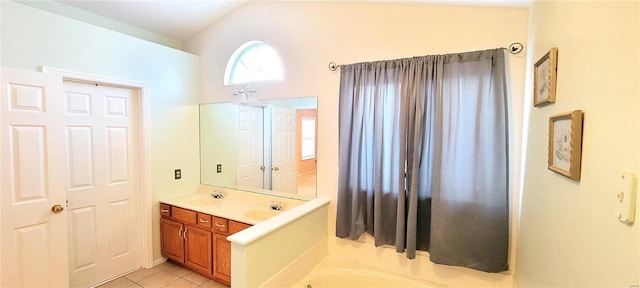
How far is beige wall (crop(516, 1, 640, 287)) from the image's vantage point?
0.66m

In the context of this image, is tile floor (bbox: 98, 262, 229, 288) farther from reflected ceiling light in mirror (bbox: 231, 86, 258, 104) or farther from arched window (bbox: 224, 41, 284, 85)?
arched window (bbox: 224, 41, 284, 85)

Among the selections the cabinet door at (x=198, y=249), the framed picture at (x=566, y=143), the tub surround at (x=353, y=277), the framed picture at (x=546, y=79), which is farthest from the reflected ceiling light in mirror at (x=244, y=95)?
the framed picture at (x=566, y=143)

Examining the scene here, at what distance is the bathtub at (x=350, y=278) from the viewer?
2246 millimetres

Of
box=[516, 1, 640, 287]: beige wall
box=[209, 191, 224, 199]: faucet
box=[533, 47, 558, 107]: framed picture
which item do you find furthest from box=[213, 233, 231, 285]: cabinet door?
box=[533, 47, 558, 107]: framed picture

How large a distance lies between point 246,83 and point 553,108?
8.71 feet

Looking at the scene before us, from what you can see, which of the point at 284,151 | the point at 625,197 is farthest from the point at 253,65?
the point at 625,197

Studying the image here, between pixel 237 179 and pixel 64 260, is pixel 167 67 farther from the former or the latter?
pixel 64 260

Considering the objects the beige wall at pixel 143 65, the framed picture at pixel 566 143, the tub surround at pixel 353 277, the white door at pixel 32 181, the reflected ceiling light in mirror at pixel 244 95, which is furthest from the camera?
the reflected ceiling light in mirror at pixel 244 95

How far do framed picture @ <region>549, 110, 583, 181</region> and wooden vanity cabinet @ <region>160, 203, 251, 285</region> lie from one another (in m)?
2.12

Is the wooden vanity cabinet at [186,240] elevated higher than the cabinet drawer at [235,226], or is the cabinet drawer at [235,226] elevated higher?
the cabinet drawer at [235,226]

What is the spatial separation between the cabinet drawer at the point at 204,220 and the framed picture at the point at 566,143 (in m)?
2.59

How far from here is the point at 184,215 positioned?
9.12 feet

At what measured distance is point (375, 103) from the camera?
2.25 metres

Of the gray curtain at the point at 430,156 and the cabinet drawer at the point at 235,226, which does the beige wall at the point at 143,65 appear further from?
the gray curtain at the point at 430,156
